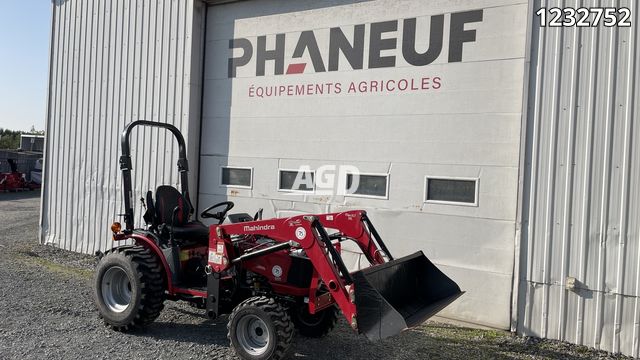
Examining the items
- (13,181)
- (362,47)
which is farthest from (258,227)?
(13,181)

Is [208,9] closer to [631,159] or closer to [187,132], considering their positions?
[187,132]

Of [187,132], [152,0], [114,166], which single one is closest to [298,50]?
[187,132]

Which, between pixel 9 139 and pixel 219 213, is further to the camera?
pixel 9 139

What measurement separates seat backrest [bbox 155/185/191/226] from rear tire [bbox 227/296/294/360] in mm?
1545

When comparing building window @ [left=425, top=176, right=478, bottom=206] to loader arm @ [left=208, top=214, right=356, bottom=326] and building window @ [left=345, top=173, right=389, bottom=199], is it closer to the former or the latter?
building window @ [left=345, top=173, right=389, bottom=199]

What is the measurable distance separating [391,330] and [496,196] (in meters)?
2.78

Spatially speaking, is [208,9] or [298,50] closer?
[298,50]

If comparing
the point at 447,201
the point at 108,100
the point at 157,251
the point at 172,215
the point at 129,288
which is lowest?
the point at 129,288

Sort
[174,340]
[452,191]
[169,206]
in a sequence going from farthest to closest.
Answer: [452,191]
[169,206]
[174,340]

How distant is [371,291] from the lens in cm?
425

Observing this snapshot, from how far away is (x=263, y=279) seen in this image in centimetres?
512

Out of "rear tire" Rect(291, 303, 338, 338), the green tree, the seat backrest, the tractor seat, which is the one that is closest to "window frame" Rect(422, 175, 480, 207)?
"rear tire" Rect(291, 303, 338, 338)

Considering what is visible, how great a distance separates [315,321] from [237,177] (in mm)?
3539

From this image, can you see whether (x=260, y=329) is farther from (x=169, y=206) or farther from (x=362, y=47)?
(x=362, y=47)
